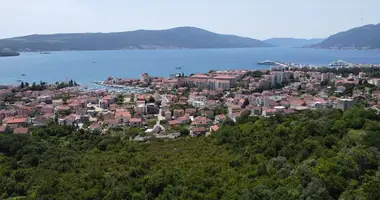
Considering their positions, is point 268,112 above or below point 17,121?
above

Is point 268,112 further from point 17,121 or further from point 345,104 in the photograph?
point 17,121

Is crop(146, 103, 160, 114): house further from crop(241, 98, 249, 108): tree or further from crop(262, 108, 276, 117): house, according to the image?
crop(262, 108, 276, 117): house

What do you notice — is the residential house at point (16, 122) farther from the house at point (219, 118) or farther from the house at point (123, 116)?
the house at point (219, 118)

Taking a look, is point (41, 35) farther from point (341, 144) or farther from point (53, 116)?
point (341, 144)

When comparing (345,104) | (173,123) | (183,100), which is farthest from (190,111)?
(345,104)

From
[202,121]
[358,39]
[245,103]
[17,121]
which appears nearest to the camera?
[17,121]

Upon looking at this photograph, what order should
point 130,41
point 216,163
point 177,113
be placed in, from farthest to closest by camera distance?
point 130,41
point 177,113
point 216,163

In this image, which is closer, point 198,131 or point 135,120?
point 198,131
